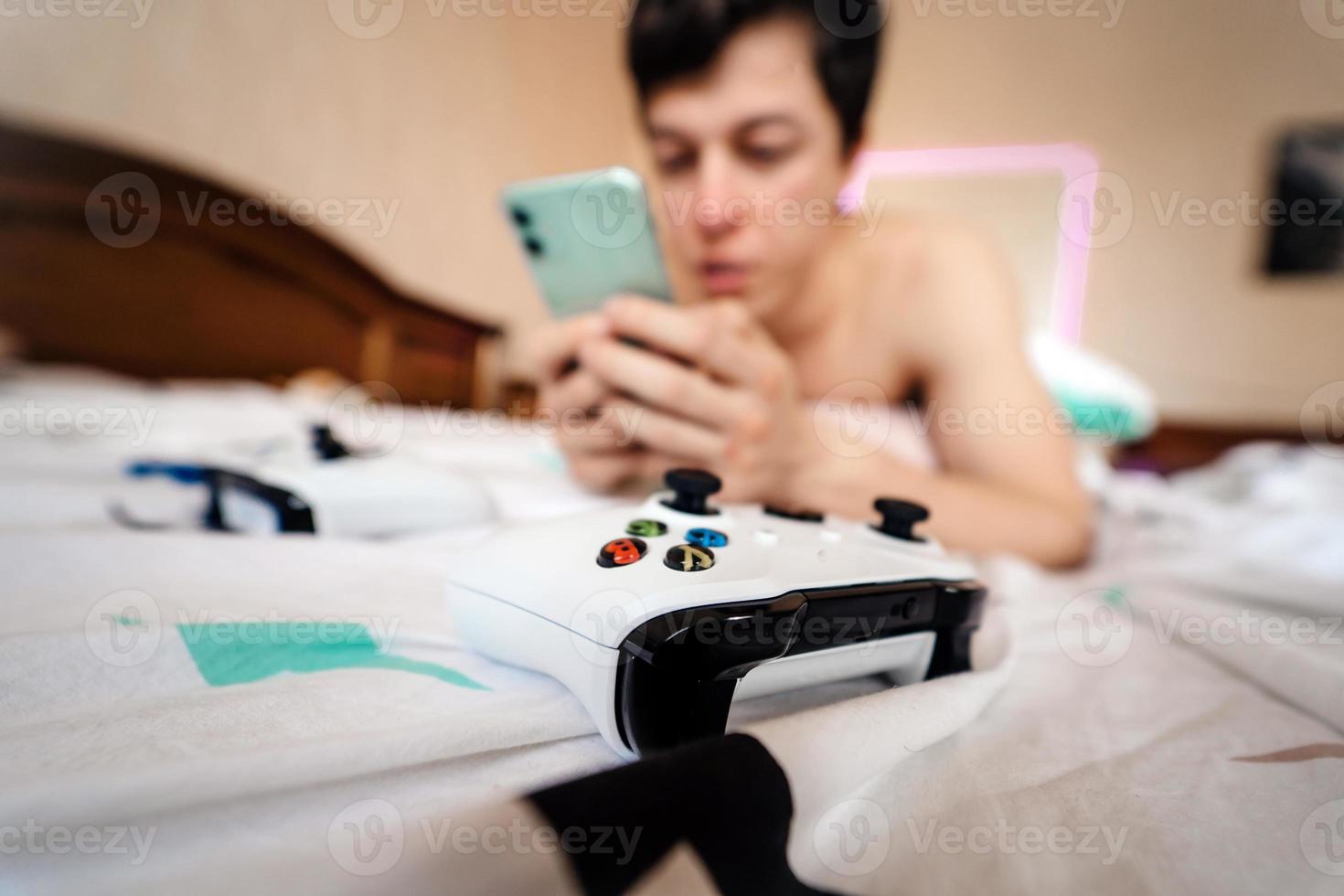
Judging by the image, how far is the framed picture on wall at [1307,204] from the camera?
7.11ft

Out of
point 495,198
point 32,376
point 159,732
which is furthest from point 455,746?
point 495,198

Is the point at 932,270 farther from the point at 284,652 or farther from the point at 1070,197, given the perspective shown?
the point at 1070,197

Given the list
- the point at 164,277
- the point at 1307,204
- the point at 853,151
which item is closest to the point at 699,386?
the point at 853,151

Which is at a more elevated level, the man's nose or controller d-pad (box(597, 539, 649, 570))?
the man's nose

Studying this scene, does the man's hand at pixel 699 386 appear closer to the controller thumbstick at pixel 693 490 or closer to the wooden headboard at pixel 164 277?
the controller thumbstick at pixel 693 490

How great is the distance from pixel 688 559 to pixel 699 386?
0.28m

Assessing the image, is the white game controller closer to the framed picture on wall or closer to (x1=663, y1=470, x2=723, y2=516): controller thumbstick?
(x1=663, y1=470, x2=723, y2=516): controller thumbstick

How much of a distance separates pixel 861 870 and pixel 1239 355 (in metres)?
2.94

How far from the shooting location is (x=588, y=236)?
1.71 ft

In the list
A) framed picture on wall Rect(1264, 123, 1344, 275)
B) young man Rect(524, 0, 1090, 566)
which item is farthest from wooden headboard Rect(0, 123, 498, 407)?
framed picture on wall Rect(1264, 123, 1344, 275)

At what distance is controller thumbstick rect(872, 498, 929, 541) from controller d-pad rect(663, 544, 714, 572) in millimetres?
108

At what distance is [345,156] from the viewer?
1.54 metres

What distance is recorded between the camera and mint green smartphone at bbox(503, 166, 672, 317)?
0.47m

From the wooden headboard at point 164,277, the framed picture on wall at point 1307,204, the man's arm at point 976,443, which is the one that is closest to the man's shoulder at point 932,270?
the man's arm at point 976,443
